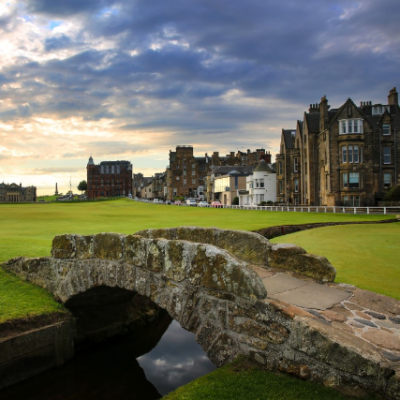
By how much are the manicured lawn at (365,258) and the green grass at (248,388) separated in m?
4.53

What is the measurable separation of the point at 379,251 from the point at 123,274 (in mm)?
10769

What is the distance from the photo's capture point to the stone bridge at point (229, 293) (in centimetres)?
482

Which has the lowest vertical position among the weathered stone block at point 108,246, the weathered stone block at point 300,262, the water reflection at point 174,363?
the water reflection at point 174,363

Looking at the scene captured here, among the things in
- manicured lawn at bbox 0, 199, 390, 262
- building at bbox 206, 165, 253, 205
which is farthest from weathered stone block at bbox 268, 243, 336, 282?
building at bbox 206, 165, 253, 205

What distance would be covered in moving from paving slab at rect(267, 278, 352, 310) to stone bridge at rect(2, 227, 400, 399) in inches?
21.3

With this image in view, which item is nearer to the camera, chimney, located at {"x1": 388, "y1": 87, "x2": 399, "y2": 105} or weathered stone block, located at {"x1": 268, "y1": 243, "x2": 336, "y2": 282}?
weathered stone block, located at {"x1": 268, "y1": 243, "x2": 336, "y2": 282}

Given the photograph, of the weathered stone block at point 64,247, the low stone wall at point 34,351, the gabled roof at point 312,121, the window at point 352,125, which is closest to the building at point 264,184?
the gabled roof at point 312,121

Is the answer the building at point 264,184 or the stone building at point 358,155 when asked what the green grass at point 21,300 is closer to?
the stone building at point 358,155

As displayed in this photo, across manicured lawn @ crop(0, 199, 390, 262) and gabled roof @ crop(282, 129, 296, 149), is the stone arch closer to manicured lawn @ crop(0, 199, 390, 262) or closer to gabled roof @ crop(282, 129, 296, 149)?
manicured lawn @ crop(0, 199, 390, 262)

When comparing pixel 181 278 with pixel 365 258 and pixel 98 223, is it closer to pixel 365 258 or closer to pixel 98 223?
pixel 365 258

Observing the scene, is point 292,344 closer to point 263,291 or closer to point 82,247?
point 263,291

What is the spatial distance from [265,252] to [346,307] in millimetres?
2562

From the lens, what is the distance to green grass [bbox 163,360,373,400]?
4.90m

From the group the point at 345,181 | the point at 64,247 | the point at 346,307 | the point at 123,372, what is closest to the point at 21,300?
the point at 64,247
